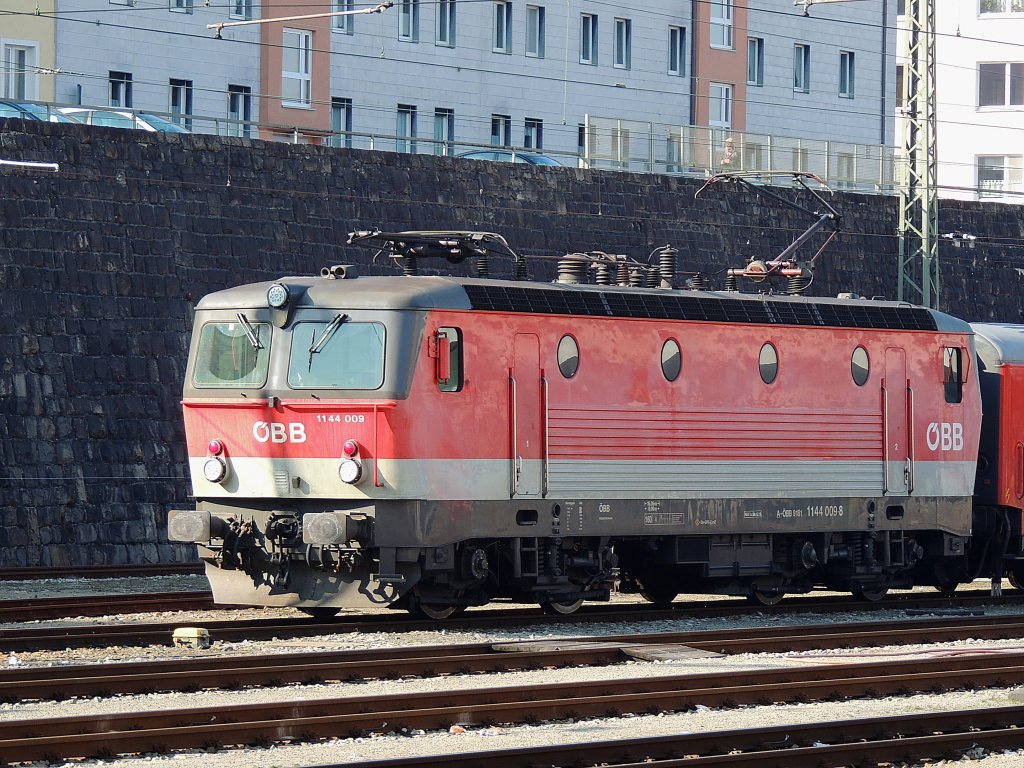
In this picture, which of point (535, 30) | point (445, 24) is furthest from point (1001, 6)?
point (445, 24)

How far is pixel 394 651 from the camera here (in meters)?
14.7

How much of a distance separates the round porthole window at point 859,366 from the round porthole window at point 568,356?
3781mm

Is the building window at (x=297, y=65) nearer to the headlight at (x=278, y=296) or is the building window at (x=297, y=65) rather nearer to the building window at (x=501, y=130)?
the building window at (x=501, y=130)

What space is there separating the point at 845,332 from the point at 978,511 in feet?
11.5

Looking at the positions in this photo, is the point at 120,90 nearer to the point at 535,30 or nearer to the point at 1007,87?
the point at 535,30

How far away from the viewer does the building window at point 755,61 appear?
191ft

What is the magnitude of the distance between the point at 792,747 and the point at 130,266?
18.2 meters

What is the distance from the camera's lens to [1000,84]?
73.2 metres

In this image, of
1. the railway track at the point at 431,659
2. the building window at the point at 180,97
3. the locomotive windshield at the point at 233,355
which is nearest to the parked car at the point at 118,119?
the locomotive windshield at the point at 233,355

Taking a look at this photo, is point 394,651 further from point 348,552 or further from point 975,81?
point 975,81

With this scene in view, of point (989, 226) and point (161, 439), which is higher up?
point (989, 226)

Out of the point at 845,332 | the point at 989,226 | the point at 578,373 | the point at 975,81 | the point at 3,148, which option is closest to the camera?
the point at 578,373

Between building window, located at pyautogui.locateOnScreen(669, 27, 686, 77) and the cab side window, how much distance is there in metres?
35.2

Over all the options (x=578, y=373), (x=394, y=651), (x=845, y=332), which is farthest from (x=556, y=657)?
(x=845, y=332)
